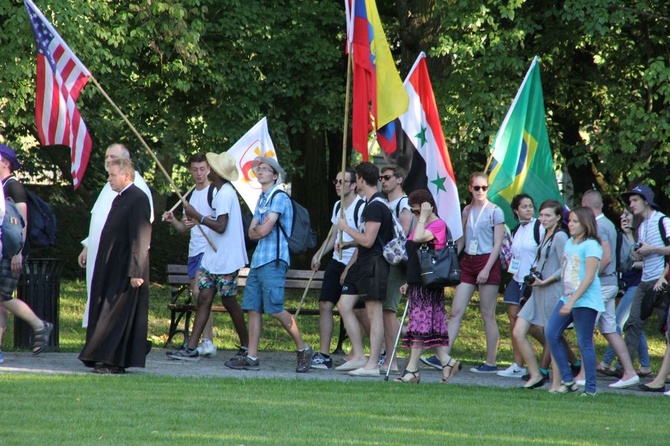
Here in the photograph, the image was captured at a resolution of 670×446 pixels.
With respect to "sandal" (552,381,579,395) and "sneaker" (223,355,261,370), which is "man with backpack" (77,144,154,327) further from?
"sandal" (552,381,579,395)

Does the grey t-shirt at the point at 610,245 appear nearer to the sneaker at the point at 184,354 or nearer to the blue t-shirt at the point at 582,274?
the blue t-shirt at the point at 582,274

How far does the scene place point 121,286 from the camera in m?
10.2

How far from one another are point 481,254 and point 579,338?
182 centimetres

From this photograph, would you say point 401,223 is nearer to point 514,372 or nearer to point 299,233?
point 299,233

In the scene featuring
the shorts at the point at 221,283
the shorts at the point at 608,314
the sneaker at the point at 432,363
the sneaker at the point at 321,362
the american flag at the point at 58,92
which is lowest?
the sneaker at the point at 432,363

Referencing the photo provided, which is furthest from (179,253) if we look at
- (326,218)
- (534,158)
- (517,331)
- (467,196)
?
(517,331)

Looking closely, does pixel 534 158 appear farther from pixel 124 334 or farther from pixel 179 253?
pixel 179 253

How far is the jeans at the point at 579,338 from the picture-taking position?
991cm

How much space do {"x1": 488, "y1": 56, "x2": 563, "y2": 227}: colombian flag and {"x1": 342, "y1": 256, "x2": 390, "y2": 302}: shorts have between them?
223cm

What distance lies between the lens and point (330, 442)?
7105 mm

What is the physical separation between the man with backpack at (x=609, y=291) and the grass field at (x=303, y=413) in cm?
52

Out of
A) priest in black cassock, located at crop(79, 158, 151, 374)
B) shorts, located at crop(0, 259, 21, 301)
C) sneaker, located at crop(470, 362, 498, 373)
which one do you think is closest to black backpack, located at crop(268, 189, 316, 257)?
priest in black cassock, located at crop(79, 158, 151, 374)

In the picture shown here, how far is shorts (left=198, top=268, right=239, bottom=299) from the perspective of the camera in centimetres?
1143

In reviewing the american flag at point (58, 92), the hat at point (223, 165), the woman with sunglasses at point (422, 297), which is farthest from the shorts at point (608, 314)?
the american flag at point (58, 92)
